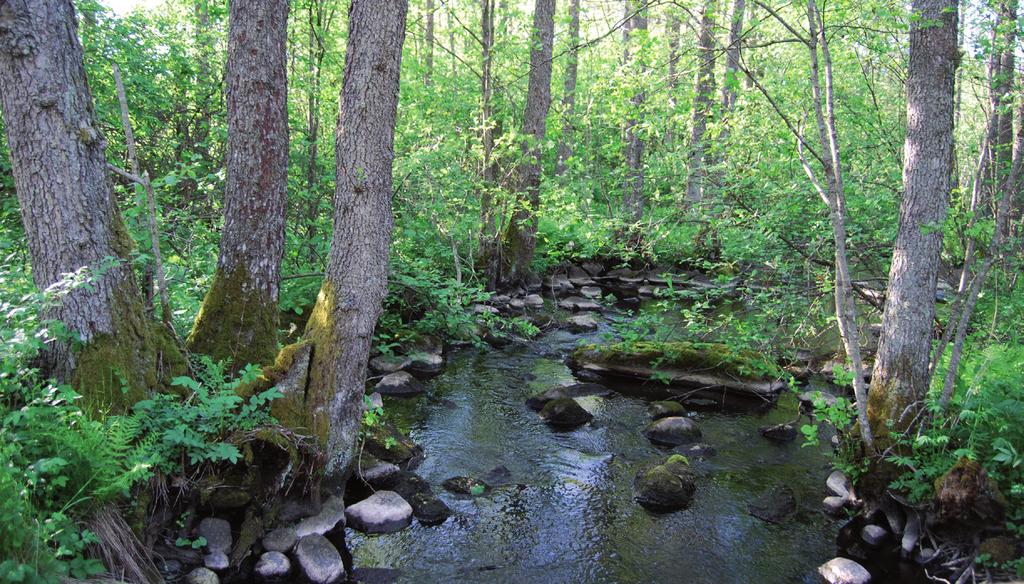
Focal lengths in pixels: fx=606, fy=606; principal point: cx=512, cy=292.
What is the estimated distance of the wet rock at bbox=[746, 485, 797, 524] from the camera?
20.0 ft

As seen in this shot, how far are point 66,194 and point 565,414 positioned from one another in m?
6.00

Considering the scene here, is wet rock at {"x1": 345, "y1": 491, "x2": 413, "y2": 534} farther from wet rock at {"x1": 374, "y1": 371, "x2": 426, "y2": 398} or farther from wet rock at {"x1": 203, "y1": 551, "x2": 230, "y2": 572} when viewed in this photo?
wet rock at {"x1": 374, "y1": 371, "x2": 426, "y2": 398}

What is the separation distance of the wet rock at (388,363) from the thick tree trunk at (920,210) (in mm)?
6808

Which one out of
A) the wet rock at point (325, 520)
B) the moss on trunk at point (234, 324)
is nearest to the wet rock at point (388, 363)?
the moss on trunk at point (234, 324)

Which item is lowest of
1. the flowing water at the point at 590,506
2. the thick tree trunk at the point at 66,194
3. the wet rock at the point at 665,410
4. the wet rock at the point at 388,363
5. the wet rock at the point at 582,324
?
the flowing water at the point at 590,506

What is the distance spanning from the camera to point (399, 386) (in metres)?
9.20

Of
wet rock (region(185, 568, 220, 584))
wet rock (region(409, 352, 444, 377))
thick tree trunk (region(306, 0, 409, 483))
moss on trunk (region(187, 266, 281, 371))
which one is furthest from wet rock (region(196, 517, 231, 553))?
wet rock (region(409, 352, 444, 377))

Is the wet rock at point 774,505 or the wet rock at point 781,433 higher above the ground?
the wet rock at point 781,433

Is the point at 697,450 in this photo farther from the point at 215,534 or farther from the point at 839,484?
the point at 215,534

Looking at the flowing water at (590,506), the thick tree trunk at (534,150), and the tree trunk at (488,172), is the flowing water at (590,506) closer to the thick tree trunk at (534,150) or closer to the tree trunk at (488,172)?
the tree trunk at (488,172)

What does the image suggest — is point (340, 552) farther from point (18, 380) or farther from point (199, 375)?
point (18, 380)

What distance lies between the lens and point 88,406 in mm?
4289

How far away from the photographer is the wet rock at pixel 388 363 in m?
9.92

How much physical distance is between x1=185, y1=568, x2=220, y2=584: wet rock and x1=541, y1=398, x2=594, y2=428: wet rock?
4.68 meters
